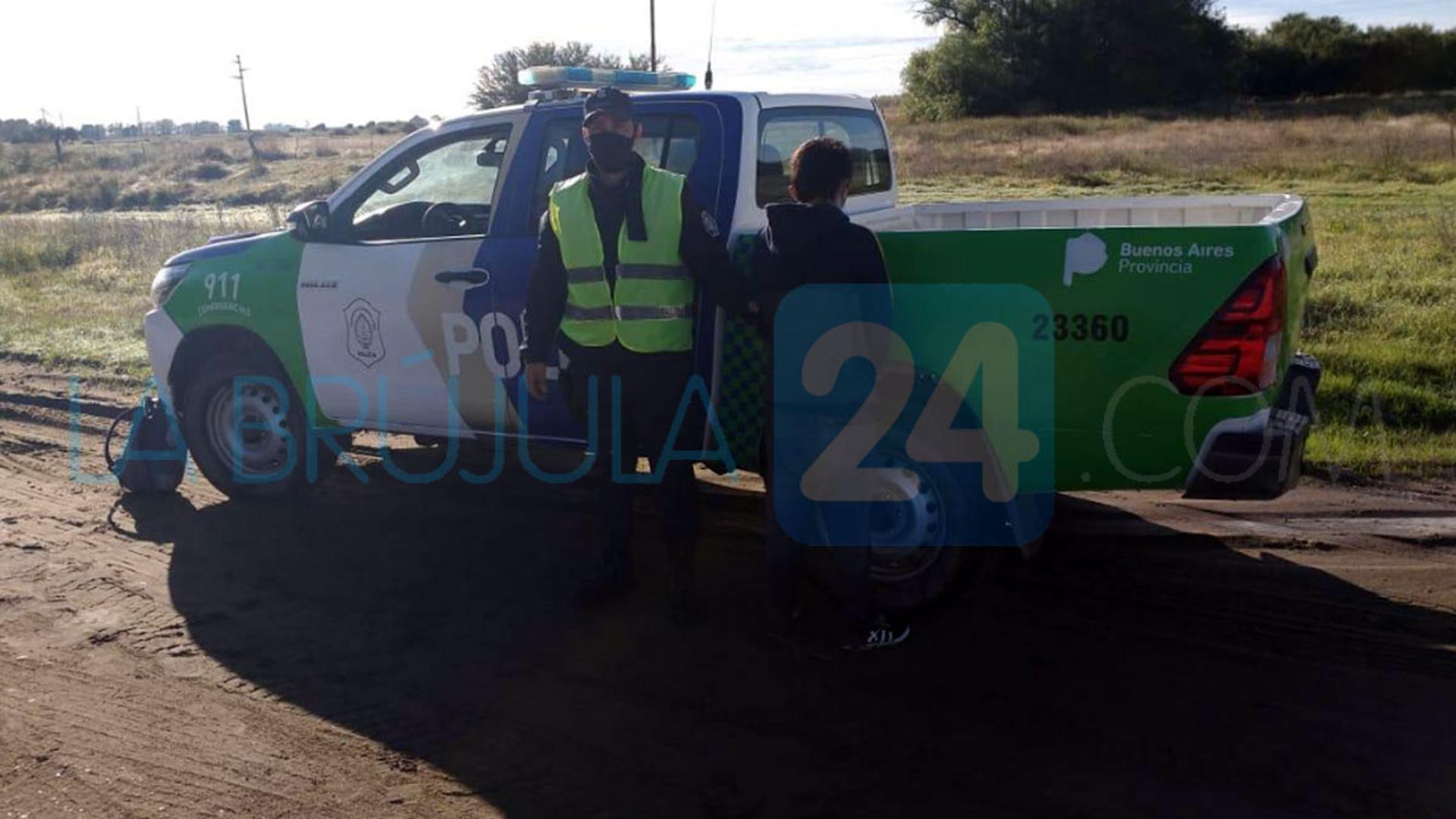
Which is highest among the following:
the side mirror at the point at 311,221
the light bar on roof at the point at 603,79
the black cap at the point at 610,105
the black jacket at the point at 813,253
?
the light bar on roof at the point at 603,79

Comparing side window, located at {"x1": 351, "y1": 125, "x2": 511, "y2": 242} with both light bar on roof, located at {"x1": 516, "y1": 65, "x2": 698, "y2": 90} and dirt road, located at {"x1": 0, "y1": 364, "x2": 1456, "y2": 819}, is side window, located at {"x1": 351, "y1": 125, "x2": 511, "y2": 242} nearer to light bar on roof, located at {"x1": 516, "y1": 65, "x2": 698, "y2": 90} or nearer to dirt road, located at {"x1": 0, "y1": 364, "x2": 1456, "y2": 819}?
light bar on roof, located at {"x1": 516, "y1": 65, "x2": 698, "y2": 90}

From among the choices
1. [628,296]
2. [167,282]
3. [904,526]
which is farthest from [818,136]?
[167,282]

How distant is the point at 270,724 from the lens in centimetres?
449

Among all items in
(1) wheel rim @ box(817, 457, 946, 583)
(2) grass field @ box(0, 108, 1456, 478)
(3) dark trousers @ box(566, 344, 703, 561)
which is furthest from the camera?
(2) grass field @ box(0, 108, 1456, 478)

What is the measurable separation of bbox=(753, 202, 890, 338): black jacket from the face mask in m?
0.59

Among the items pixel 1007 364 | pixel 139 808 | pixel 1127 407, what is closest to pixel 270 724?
pixel 139 808

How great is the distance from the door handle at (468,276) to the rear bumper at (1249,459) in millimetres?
3157

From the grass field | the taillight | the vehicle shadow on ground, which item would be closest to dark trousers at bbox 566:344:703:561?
the vehicle shadow on ground

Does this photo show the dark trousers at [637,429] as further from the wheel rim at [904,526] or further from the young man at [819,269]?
the wheel rim at [904,526]

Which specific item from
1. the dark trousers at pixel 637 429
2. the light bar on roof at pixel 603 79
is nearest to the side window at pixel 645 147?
the light bar on roof at pixel 603 79

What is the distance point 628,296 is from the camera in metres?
5.00

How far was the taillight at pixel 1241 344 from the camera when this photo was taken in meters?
4.49

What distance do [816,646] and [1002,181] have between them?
21.9 metres

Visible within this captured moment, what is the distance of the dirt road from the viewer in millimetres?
3957
